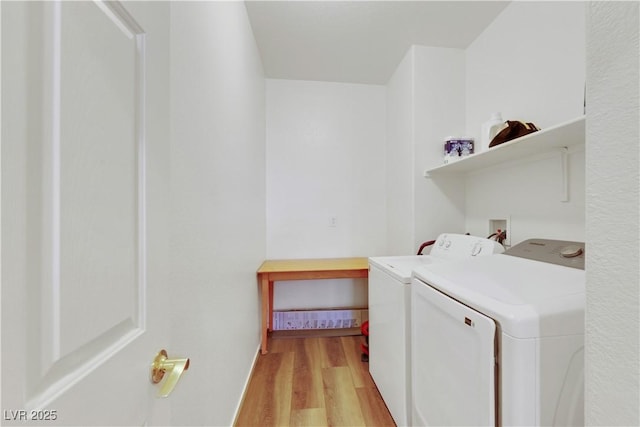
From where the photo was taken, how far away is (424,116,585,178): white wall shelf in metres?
0.99

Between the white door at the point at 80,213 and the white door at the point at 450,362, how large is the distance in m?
0.83

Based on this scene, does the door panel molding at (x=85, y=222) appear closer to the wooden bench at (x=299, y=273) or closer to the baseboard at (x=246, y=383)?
the baseboard at (x=246, y=383)

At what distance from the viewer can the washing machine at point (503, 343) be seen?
62 centimetres

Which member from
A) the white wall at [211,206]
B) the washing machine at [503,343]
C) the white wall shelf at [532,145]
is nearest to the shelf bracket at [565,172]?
the white wall shelf at [532,145]

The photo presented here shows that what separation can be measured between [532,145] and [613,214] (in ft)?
3.54

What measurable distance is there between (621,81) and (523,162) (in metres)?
1.32

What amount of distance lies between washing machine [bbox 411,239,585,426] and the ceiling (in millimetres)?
1621

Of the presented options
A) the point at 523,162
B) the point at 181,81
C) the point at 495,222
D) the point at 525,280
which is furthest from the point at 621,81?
the point at 495,222

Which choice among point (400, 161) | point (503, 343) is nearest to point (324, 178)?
point (400, 161)

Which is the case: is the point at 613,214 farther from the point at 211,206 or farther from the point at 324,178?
the point at 324,178

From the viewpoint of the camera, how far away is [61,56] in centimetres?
31

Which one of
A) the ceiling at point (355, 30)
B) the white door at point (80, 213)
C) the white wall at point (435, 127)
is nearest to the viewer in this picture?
the white door at point (80, 213)

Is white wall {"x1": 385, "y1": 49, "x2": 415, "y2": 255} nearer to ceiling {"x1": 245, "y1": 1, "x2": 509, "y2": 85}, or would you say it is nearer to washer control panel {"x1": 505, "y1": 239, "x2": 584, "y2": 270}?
ceiling {"x1": 245, "y1": 1, "x2": 509, "y2": 85}

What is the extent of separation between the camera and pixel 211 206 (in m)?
1.04
